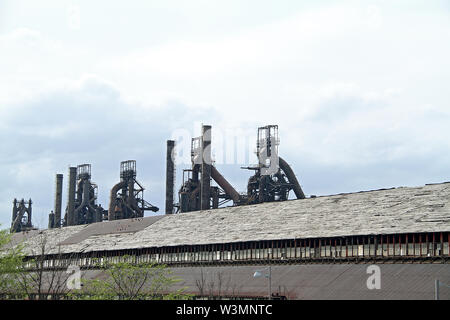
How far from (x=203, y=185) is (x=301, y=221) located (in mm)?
41741

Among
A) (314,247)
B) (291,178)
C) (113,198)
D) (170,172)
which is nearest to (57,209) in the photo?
(113,198)

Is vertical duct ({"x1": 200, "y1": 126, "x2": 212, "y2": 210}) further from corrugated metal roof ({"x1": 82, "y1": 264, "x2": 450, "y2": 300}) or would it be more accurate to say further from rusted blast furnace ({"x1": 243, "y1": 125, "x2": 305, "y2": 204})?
corrugated metal roof ({"x1": 82, "y1": 264, "x2": 450, "y2": 300})

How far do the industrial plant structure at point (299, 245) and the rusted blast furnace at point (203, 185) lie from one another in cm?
167

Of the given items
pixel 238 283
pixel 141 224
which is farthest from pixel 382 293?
pixel 141 224

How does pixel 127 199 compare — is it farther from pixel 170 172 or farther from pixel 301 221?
pixel 301 221

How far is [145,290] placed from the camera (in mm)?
73750

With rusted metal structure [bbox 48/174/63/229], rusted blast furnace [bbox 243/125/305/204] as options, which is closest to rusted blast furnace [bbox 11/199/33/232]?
rusted metal structure [bbox 48/174/63/229]

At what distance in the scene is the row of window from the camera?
58875 mm

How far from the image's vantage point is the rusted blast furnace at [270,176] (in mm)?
115062

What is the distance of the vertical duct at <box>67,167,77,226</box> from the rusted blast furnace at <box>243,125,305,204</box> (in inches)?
1926

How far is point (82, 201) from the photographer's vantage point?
154 m

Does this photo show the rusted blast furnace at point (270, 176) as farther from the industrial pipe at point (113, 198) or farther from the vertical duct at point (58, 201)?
the vertical duct at point (58, 201)

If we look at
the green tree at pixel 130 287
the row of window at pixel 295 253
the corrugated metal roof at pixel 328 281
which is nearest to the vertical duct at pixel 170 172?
the row of window at pixel 295 253
